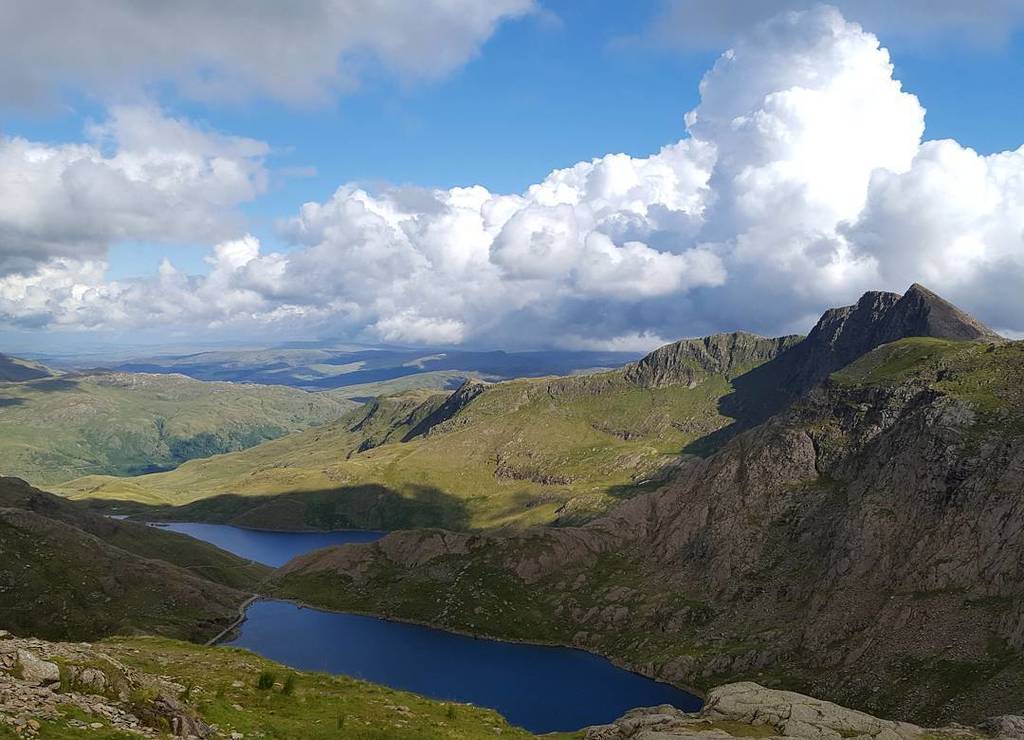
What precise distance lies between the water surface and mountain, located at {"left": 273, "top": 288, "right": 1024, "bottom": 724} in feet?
23.2

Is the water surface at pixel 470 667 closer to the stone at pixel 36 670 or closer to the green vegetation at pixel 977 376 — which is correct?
the green vegetation at pixel 977 376

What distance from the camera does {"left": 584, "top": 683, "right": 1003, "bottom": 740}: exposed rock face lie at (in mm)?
60406

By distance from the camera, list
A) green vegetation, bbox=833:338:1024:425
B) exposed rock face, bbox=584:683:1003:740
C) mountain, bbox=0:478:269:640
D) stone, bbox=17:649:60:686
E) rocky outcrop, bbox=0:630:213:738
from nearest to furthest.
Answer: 1. rocky outcrop, bbox=0:630:213:738
2. stone, bbox=17:649:60:686
3. exposed rock face, bbox=584:683:1003:740
4. mountain, bbox=0:478:269:640
5. green vegetation, bbox=833:338:1024:425

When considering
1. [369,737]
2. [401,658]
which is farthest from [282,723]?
[401,658]

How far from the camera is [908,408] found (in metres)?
177

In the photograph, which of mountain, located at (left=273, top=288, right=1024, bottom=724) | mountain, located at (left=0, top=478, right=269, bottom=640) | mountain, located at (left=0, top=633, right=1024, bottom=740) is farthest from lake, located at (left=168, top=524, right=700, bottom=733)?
mountain, located at (left=0, top=633, right=1024, bottom=740)

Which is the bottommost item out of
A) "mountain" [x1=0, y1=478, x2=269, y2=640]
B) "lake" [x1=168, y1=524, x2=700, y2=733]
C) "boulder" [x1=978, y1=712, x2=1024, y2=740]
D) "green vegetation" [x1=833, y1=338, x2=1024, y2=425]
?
"lake" [x1=168, y1=524, x2=700, y2=733]

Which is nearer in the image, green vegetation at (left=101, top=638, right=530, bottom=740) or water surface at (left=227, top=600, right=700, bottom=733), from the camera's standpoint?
green vegetation at (left=101, top=638, right=530, bottom=740)

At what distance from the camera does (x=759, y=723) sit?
64250 millimetres

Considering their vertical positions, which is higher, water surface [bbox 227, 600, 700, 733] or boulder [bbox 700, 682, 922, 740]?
boulder [bbox 700, 682, 922, 740]

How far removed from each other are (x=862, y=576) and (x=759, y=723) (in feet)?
328

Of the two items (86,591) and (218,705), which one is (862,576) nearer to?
(218,705)

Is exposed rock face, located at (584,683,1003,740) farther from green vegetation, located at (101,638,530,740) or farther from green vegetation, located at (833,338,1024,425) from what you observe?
green vegetation, located at (833,338,1024,425)

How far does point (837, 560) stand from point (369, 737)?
138225 mm
